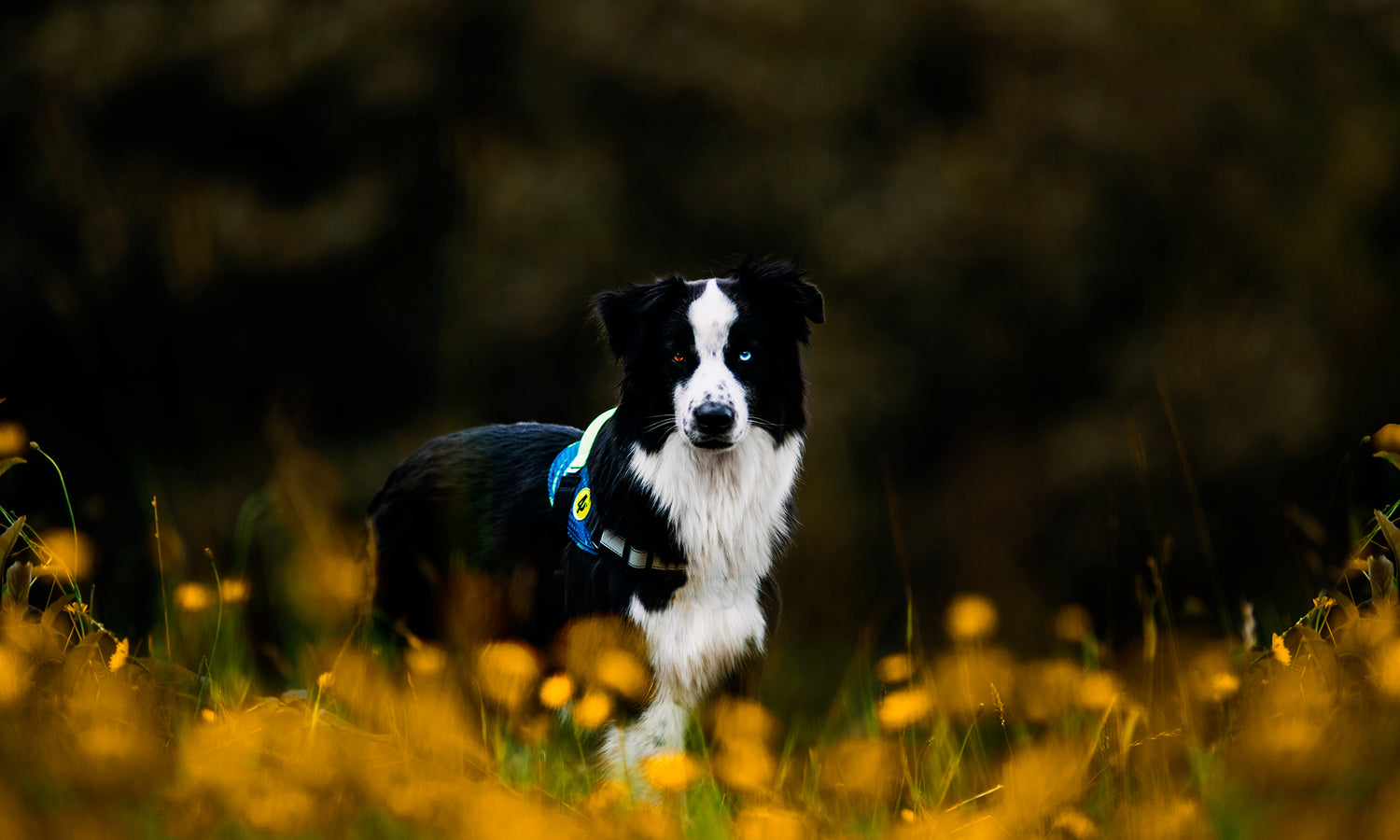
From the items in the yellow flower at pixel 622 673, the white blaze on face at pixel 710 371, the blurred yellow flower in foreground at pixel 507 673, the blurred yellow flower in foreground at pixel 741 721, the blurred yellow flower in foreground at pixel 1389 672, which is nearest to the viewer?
the blurred yellow flower in foreground at pixel 1389 672

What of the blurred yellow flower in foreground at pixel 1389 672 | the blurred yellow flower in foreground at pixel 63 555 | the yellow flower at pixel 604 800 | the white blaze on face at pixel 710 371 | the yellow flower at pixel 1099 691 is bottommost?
the yellow flower at pixel 604 800

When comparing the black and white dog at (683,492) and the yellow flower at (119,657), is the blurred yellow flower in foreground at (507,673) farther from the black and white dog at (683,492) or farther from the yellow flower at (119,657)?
the yellow flower at (119,657)

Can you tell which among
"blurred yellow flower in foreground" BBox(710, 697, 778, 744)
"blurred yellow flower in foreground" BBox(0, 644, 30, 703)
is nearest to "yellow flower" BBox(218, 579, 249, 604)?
"blurred yellow flower in foreground" BBox(0, 644, 30, 703)

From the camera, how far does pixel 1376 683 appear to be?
5.46ft

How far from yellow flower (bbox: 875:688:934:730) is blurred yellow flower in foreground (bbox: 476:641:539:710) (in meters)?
0.86

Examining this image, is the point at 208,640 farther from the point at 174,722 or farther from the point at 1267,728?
the point at 1267,728

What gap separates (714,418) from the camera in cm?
254

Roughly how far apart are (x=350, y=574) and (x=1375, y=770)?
1.90 metres

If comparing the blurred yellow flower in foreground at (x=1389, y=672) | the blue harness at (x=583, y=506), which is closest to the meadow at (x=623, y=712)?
the blurred yellow flower in foreground at (x=1389, y=672)

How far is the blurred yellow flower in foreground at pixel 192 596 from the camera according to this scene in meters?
2.09

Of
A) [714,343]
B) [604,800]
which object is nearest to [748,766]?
[604,800]

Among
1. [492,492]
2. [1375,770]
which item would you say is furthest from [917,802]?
[492,492]

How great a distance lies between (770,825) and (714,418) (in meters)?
1.21

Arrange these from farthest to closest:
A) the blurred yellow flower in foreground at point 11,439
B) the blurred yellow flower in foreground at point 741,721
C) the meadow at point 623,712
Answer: the blurred yellow flower in foreground at point 741,721
the blurred yellow flower in foreground at point 11,439
the meadow at point 623,712
